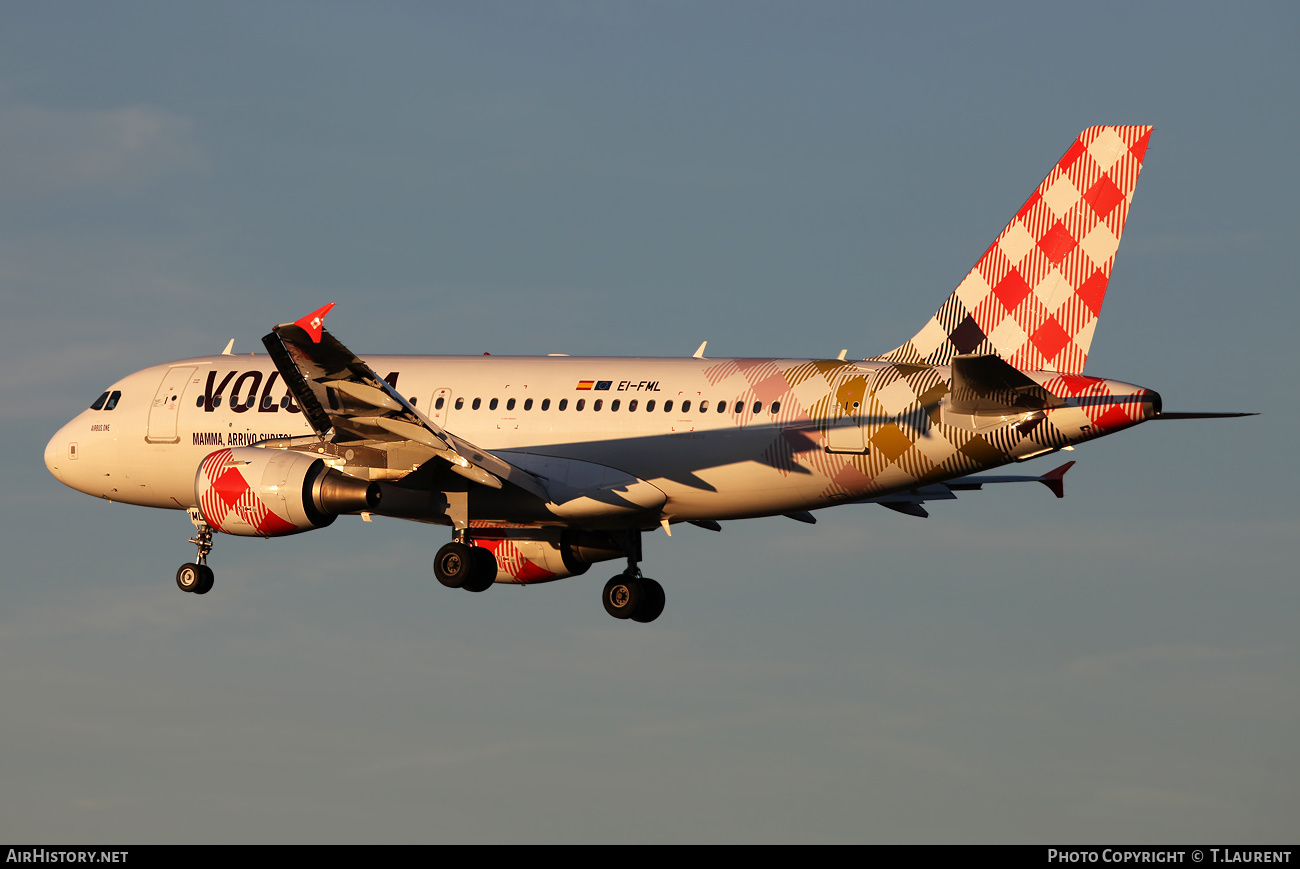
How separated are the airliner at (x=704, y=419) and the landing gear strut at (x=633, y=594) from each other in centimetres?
248

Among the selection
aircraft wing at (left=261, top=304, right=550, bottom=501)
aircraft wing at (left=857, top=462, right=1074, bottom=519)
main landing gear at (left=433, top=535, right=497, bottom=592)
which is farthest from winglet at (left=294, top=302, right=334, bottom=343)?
aircraft wing at (left=857, top=462, right=1074, bottom=519)

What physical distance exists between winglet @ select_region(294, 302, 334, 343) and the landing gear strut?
10.2m

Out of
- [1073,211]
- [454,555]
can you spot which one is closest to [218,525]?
[454,555]

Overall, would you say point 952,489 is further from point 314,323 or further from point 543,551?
point 314,323

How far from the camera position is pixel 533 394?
112ft

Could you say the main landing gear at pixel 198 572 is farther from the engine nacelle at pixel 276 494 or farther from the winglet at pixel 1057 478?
the winglet at pixel 1057 478

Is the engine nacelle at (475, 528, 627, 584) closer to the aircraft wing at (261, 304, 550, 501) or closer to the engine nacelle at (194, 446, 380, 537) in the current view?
the aircraft wing at (261, 304, 550, 501)

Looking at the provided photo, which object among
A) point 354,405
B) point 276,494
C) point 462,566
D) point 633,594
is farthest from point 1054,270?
point 276,494

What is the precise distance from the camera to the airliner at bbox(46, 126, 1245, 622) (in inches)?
1170

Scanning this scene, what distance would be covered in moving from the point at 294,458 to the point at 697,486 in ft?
25.3

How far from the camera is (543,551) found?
38.0 metres

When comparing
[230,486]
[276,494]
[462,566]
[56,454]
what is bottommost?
[462,566]

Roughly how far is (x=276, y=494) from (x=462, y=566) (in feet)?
14.0
